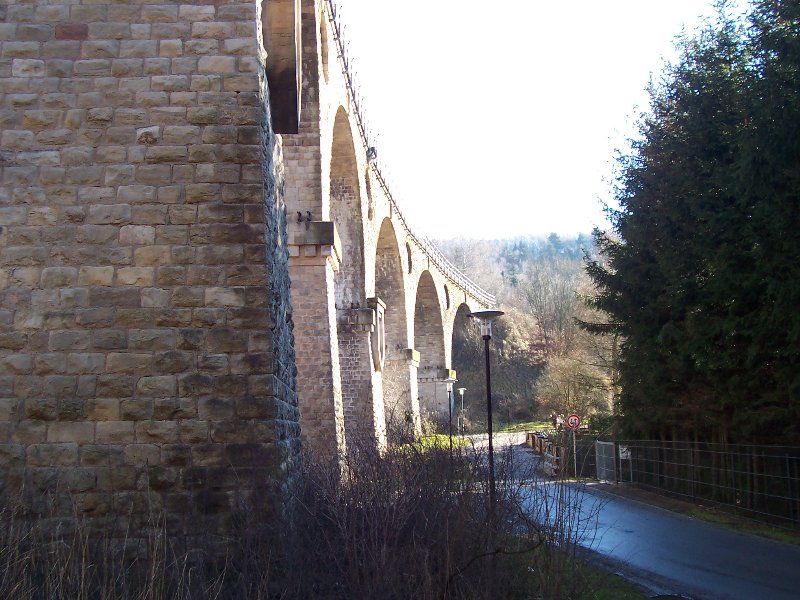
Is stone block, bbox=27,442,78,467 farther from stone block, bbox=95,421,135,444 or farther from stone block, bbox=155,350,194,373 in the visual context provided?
stone block, bbox=155,350,194,373

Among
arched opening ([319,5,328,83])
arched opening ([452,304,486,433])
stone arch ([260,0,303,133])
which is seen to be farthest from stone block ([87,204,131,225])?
arched opening ([452,304,486,433])

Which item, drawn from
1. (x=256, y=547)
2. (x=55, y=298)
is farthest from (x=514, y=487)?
(x=55, y=298)

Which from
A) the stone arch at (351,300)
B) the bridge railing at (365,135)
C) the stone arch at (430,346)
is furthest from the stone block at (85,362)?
the stone arch at (430,346)

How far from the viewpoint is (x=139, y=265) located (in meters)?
6.75

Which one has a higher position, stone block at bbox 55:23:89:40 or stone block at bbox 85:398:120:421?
stone block at bbox 55:23:89:40

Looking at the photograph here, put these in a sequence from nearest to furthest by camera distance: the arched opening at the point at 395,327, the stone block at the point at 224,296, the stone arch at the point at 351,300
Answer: the stone block at the point at 224,296 → the stone arch at the point at 351,300 → the arched opening at the point at 395,327

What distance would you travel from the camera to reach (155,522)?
623cm

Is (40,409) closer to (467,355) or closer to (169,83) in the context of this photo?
(169,83)

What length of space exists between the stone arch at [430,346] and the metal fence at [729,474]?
20.7 metres

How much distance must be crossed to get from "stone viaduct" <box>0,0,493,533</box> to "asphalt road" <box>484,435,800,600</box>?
7.95 feet

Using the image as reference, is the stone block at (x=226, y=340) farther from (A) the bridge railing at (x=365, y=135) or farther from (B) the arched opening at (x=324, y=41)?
(A) the bridge railing at (x=365, y=135)

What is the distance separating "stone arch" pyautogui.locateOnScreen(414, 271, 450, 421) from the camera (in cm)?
3922

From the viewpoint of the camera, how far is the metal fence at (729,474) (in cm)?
1220

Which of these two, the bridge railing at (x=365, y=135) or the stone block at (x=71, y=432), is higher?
the bridge railing at (x=365, y=135)
